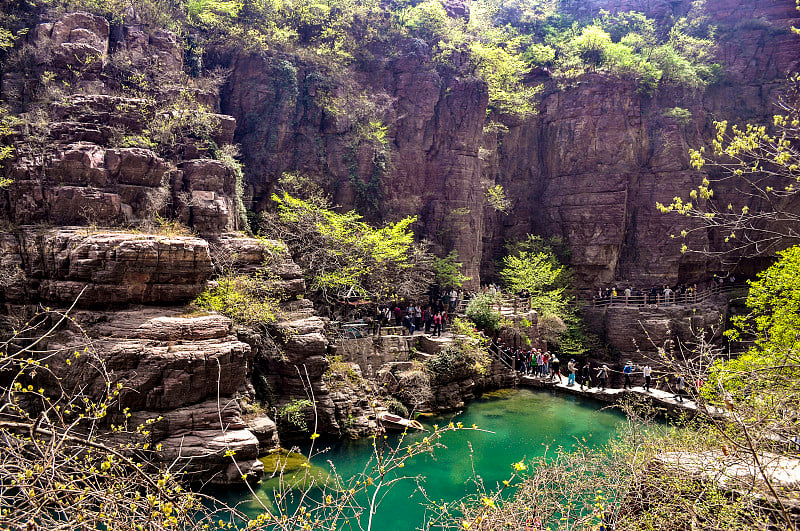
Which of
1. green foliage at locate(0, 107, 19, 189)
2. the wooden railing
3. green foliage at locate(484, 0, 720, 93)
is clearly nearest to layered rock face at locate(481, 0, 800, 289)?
green foliage at locate(484, 0, 720, 93)

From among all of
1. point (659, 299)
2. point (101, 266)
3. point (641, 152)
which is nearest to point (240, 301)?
point (101, 266)

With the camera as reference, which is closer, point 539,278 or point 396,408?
point 396,408

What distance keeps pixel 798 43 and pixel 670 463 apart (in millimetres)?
33979

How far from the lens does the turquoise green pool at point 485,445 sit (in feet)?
40.2

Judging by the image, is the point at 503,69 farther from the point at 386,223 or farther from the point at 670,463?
the point at 670,463

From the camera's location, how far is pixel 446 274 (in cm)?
2569

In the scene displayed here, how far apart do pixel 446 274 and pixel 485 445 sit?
11.5 meters

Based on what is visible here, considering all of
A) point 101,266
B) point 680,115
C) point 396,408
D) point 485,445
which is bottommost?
point 485,445

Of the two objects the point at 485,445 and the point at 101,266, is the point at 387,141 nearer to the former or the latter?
the point at 101,266

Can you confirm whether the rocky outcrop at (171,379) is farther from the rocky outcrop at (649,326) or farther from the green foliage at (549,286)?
the rocky outcrop at (649,326)

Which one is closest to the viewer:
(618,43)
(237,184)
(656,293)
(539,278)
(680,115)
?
(237,184)

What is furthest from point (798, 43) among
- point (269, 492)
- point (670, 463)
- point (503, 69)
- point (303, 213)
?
point (269, 492)

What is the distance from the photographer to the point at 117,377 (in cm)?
1122

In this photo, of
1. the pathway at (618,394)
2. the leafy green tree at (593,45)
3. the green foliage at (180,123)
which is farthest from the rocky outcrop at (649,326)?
the green foliage at (180,123)
